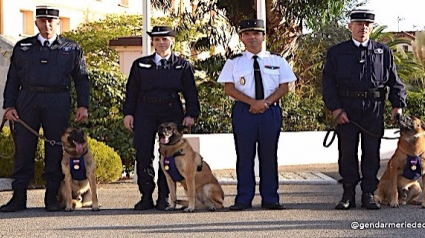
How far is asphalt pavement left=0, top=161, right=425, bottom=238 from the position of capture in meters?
7.92

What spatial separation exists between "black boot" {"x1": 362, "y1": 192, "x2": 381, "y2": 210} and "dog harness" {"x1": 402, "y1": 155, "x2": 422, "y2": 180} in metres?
0.43

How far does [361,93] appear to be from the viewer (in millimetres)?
9156

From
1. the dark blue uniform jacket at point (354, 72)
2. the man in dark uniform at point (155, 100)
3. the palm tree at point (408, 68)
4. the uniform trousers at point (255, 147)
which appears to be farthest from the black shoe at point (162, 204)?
the palm tree at point (408, 68)

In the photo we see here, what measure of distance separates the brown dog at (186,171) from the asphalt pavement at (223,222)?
0.16 m

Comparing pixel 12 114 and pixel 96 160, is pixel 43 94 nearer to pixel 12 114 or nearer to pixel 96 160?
pixel 12 114

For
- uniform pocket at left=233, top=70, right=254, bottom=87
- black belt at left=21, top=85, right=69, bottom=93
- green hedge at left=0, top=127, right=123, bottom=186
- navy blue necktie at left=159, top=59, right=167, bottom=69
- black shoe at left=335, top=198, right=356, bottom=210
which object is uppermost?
navy blue necktie at left=159, top=59, right=167, bottom=69

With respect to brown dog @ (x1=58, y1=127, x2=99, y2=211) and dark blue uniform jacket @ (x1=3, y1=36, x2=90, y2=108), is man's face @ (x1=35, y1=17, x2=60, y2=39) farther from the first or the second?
brown dog @ (x1=58, y1=127, x2=99, y2=211)

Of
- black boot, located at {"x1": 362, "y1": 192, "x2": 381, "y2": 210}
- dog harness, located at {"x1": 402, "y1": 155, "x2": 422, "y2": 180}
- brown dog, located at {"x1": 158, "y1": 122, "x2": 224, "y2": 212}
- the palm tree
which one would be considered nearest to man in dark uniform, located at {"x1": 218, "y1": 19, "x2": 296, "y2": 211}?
brown dog, located at {"x1": 158, "y1": 122, "x2": 224, "y2": 212}

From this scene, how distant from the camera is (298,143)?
55.0ft

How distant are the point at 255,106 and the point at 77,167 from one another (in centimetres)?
203

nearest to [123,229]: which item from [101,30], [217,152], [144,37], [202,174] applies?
[202,174]

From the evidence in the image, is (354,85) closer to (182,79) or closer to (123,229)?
(182,79)

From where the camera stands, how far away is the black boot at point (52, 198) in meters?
9.53

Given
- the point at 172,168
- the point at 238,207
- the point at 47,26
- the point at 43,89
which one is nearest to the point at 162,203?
the point at 172,168
